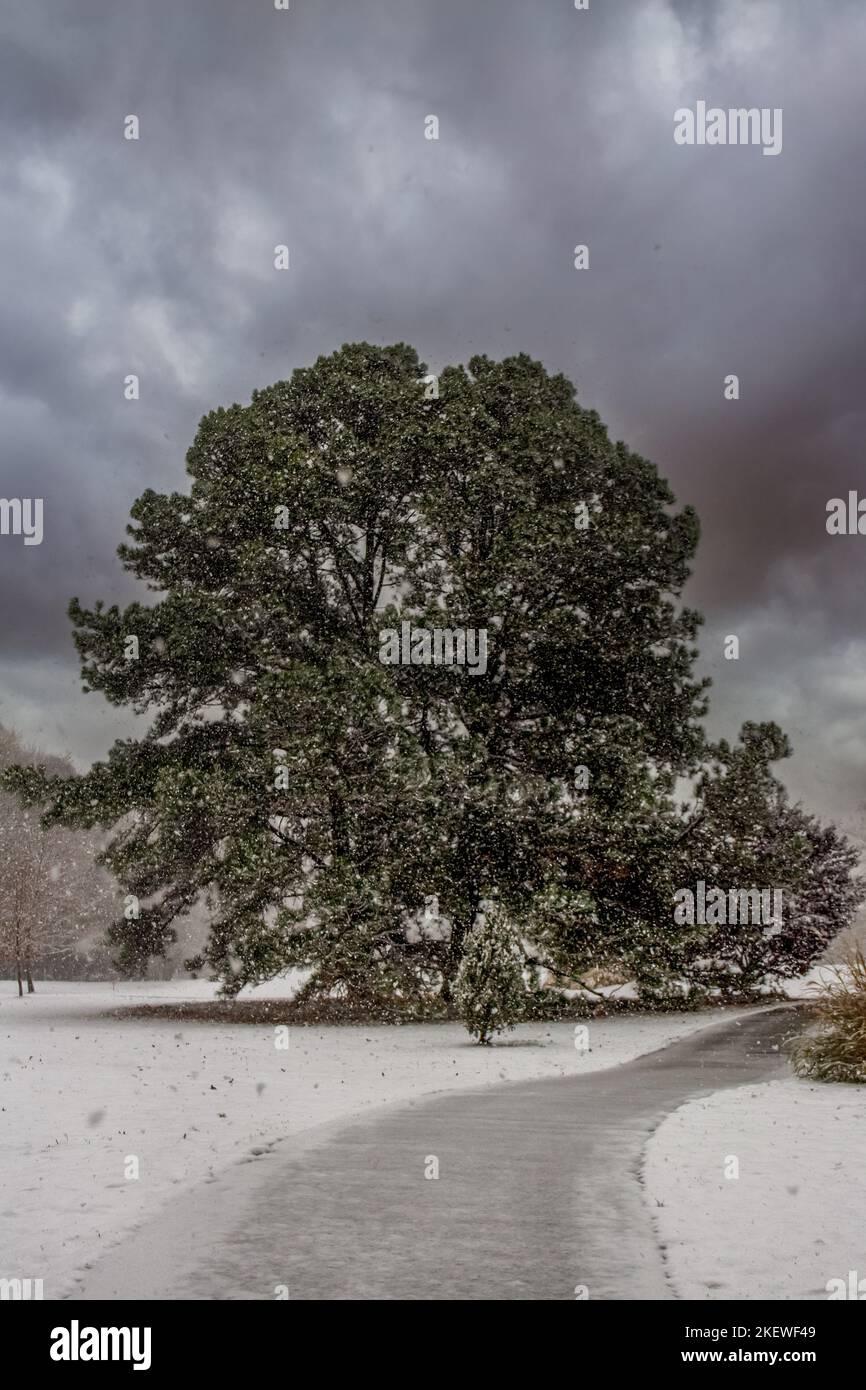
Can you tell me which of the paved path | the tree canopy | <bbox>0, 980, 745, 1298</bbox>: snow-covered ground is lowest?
→ <bbox>0, 980, 745, 1298</bbox>: snow-covered ground

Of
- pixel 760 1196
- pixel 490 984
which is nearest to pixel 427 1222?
pixel 760 1196

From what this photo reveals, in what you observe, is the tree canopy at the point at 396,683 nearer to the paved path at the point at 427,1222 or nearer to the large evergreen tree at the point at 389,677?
the large evergreen tree at the point at 389,677

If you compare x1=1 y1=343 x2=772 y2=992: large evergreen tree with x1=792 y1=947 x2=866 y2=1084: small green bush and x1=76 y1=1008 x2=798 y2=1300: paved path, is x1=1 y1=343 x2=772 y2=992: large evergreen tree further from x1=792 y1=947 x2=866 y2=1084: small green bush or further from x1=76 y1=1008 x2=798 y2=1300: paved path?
x1=76 y1=1008 x2=798 y2=1300: paved path

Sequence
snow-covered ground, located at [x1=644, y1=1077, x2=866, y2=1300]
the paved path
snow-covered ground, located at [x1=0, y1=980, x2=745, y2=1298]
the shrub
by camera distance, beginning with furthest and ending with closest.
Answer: the shrub, snow-covered ground, located at [x1=0, y1=980, x2=745, y2=1298], snow-covered ground, located at [x1=644, y1=1077, x2=866, y2=1300], the paved path

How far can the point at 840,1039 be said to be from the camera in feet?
47.2

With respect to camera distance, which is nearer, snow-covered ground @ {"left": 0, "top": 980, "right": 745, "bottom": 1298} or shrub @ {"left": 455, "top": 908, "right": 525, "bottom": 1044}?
snow-covered ground @ {"left": 0, "top": 980, "right": 745, "bottom": 1298}

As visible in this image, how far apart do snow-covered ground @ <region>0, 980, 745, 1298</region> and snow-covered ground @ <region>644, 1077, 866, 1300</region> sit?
10.2 ft

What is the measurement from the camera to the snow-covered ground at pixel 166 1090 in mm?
7281

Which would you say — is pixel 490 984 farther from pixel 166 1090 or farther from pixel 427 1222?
pixel 427 1222

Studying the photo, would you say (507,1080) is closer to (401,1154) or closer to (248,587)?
(401,1154)

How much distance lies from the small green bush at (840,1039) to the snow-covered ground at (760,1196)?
6.10ft

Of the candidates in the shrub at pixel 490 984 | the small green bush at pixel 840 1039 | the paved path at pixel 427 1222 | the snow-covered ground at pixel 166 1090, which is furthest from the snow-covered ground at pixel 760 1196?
the shrub at pixel 490 984

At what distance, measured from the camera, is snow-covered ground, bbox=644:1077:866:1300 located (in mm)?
5828

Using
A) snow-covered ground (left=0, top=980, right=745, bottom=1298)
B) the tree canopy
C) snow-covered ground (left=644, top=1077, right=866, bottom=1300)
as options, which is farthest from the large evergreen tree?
snow-covered ground (left=644, top=1077, right=866, bottom=1300)
